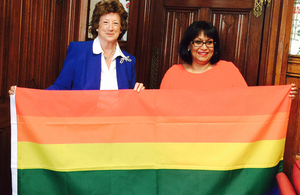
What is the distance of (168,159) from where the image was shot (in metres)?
1.83

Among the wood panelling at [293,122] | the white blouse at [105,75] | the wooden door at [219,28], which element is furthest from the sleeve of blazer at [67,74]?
the wood panelling at [293,122]

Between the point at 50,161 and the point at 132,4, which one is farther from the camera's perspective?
the point at 132,4

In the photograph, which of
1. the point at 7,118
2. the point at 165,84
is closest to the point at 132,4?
→ the point at 165,84

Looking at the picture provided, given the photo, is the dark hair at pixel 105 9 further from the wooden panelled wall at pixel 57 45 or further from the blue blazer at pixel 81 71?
the wooden panelled wall at pixel 57 45

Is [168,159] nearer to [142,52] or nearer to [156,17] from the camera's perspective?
[142,52]

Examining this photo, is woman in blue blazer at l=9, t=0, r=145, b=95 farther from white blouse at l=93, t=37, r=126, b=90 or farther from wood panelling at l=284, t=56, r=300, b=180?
wood panelling at l=284, t=56, r=300, b=180

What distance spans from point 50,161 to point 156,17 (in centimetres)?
175

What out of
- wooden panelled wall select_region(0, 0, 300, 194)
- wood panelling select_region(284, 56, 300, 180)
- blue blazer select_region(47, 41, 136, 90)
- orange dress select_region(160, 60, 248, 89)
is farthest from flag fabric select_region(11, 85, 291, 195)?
wood panelling select_region(284, 56, 300, 180)

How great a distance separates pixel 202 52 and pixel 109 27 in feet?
2.32

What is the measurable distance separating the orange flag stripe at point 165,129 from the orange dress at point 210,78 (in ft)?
1.52

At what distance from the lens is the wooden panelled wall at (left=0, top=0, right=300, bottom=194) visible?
216 cm

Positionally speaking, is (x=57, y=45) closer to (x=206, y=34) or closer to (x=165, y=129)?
(x=206, y=34)

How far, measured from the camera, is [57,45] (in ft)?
9.08

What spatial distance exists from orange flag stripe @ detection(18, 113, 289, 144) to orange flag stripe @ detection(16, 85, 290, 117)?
3 centimetres
